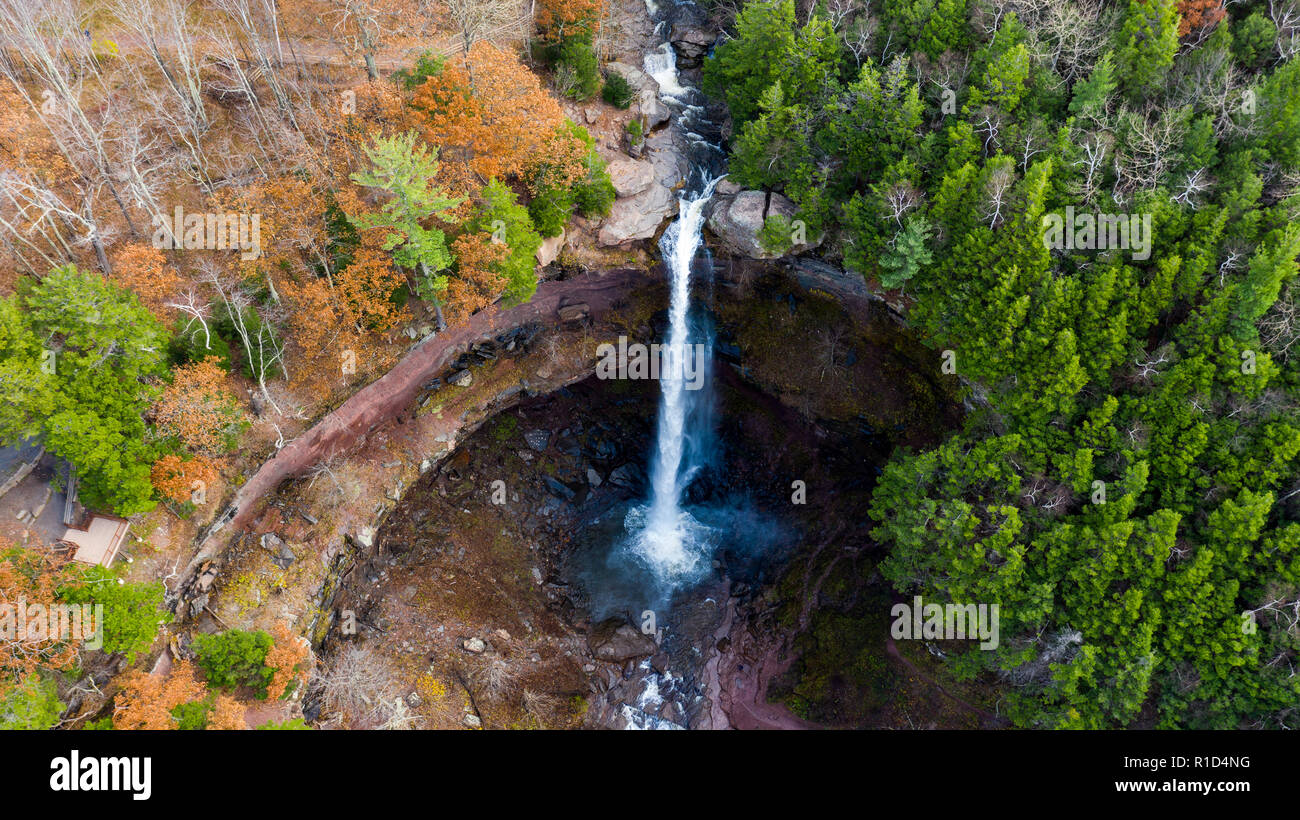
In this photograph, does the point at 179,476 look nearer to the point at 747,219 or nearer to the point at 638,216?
the point at 638,216

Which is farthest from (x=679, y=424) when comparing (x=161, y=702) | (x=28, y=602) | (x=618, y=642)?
(x=28, y=602)

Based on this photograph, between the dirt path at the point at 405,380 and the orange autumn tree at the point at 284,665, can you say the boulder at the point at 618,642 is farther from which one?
the dirt path at the point at 405,380

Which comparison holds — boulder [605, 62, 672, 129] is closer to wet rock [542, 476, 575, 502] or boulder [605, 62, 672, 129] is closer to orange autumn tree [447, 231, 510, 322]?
orange autumn tree [447, 231, 510, 322]

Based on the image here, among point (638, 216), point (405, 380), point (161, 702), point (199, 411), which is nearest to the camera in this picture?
point (161, 702)

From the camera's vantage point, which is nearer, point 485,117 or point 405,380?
point 485,117

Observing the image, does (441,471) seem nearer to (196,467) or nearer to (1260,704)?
(196,467)

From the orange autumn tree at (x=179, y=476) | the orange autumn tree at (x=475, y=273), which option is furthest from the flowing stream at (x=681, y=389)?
the orange autumn tree at (x=179, y=476)
